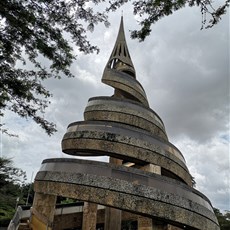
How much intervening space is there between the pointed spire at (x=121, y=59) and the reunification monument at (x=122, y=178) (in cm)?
579

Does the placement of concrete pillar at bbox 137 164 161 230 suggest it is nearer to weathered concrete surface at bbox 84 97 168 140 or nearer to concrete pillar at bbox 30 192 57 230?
weathered concrete surface at bbox 84 97 168 140

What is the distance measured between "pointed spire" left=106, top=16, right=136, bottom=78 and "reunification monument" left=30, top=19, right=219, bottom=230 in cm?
579

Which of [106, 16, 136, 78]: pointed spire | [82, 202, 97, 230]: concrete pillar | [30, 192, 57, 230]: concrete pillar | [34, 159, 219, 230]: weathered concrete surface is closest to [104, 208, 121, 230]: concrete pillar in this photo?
[82, 202, 97, 230]: concrete pillar

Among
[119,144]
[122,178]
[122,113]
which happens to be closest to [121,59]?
[122,113]

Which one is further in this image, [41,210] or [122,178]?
[41,210]

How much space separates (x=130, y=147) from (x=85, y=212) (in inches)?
208

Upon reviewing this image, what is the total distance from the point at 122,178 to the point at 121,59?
11.4 m

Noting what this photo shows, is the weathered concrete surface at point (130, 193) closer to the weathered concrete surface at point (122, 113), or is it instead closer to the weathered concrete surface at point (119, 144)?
the weathered concrete surface at point (119, 144)

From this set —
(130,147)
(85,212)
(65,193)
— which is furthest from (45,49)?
(85,212)

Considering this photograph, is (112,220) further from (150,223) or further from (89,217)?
(150,223)

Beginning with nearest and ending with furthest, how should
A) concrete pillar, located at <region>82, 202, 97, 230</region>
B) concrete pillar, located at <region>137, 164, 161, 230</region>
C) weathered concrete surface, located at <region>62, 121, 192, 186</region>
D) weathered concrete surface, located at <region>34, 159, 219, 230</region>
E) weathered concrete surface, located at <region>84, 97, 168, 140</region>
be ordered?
weathered concrete surface, located at <region>34, 159, 219, 230</region>
concrete pillar, located at <region>137, 164, 161, 230</region>
weathered concrete surface, located at <region>62, 121, 192, 186</region>
weathered concrete surface, located at <region>84, 97, 168, 140</region>
concrete pillar, located at <region>82, 202, 97, 230</region>

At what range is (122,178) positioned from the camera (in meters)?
9.12

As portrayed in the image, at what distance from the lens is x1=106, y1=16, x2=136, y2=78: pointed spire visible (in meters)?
18.3

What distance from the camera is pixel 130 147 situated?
10.7m
